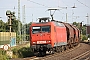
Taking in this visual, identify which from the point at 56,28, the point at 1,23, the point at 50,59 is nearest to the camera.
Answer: the point at 50,59

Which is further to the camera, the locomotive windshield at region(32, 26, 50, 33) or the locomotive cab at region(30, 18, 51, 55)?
the locomotive windshield at region(32, 26, 50, 33)

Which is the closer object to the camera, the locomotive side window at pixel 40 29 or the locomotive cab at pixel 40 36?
the locomotive cab at pixel 40 36

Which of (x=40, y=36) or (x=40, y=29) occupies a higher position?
(x=40, y=29)

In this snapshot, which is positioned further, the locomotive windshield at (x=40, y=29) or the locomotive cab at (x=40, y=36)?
the locomotive windshield at (x=40, y=29)

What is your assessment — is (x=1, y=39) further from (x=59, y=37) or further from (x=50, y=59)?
(x=50, y=59)

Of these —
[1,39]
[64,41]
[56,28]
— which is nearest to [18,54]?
[56,28]

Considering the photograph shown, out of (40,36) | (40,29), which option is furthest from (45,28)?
(40,36)

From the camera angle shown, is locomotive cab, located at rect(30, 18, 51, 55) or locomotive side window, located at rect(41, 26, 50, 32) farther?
locomotive side window, located at rect(41, 26, 50, 32)

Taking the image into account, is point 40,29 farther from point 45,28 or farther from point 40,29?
point 45,28

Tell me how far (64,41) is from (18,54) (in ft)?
23.0

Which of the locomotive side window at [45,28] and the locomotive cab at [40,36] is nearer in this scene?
the locomotive cab at [40,36]

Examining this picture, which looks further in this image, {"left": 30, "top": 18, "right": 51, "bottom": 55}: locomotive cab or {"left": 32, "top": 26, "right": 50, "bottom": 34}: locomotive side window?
{"left": 32, "top": 26, "right": 50, "bottom": 34}: locomotive side window

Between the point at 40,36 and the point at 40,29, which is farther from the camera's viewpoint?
the point at 40,29

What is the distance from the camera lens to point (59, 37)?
25.4 m
